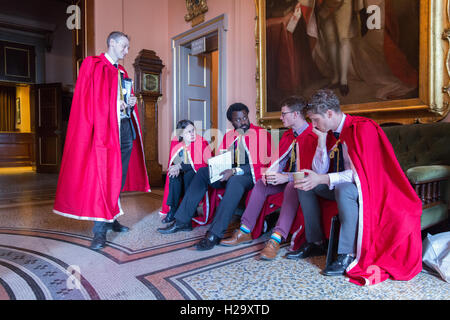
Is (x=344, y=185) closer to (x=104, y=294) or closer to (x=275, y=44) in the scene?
(x=104, y=294)

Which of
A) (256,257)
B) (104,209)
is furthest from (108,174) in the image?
(256,257)

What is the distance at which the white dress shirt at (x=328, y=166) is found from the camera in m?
1.79

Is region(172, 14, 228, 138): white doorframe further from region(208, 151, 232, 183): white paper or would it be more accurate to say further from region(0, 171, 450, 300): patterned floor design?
region(0, 171, 450, 300): patterned floor design

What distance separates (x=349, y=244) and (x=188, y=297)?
93 centimetres

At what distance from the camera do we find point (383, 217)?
5.67ft

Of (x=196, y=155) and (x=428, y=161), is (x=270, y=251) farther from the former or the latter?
(x=428, y=161)

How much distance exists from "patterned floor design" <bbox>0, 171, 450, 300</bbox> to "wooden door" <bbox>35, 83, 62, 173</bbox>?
569 centimetres

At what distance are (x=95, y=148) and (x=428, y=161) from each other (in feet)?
8.25

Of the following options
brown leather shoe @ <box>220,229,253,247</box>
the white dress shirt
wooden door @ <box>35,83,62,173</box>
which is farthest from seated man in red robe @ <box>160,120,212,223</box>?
wooden door @ <box>35,83,62,173</box>

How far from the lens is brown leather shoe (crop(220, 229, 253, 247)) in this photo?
7.59 feet

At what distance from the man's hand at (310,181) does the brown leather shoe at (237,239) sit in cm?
75

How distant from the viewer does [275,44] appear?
150 inches

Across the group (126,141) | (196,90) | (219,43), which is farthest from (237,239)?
(196,90)

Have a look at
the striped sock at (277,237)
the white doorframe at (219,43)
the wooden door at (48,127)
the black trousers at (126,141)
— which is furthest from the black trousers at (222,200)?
the wooden door at (48,127)
